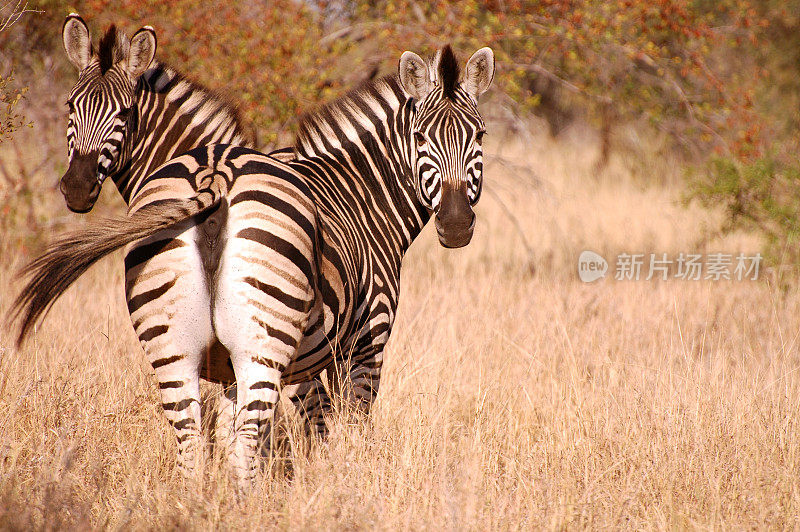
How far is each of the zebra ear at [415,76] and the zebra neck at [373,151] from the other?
0.09 metres

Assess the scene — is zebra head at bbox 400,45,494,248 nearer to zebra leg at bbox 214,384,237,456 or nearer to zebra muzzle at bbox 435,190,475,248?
zebra muzzle at bbox 435,190,475,248

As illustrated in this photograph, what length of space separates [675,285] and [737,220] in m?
1.58

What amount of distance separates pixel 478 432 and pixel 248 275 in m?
1.52

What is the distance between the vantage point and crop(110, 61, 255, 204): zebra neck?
3867 mm

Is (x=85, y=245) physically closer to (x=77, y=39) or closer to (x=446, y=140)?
(x=446, y=140)


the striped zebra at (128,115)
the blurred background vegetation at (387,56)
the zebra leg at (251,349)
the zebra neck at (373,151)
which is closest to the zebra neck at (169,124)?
the striped zebra at (128,115)

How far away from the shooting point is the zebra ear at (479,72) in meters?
3.72

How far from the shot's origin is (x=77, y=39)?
12.9 feet

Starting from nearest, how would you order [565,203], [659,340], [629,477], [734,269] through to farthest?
[629,477], [659,340], [734,269], [565,203]

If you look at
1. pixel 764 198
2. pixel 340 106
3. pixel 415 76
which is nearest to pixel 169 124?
pixel 340 106

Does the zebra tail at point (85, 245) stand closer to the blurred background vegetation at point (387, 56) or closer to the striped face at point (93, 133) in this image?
the striped face at point (93, 133)

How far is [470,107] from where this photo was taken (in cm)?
364

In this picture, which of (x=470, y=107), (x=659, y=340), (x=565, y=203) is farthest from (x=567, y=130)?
(x=470, y=107)

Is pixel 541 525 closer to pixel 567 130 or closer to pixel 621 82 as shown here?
pixel 621 82
